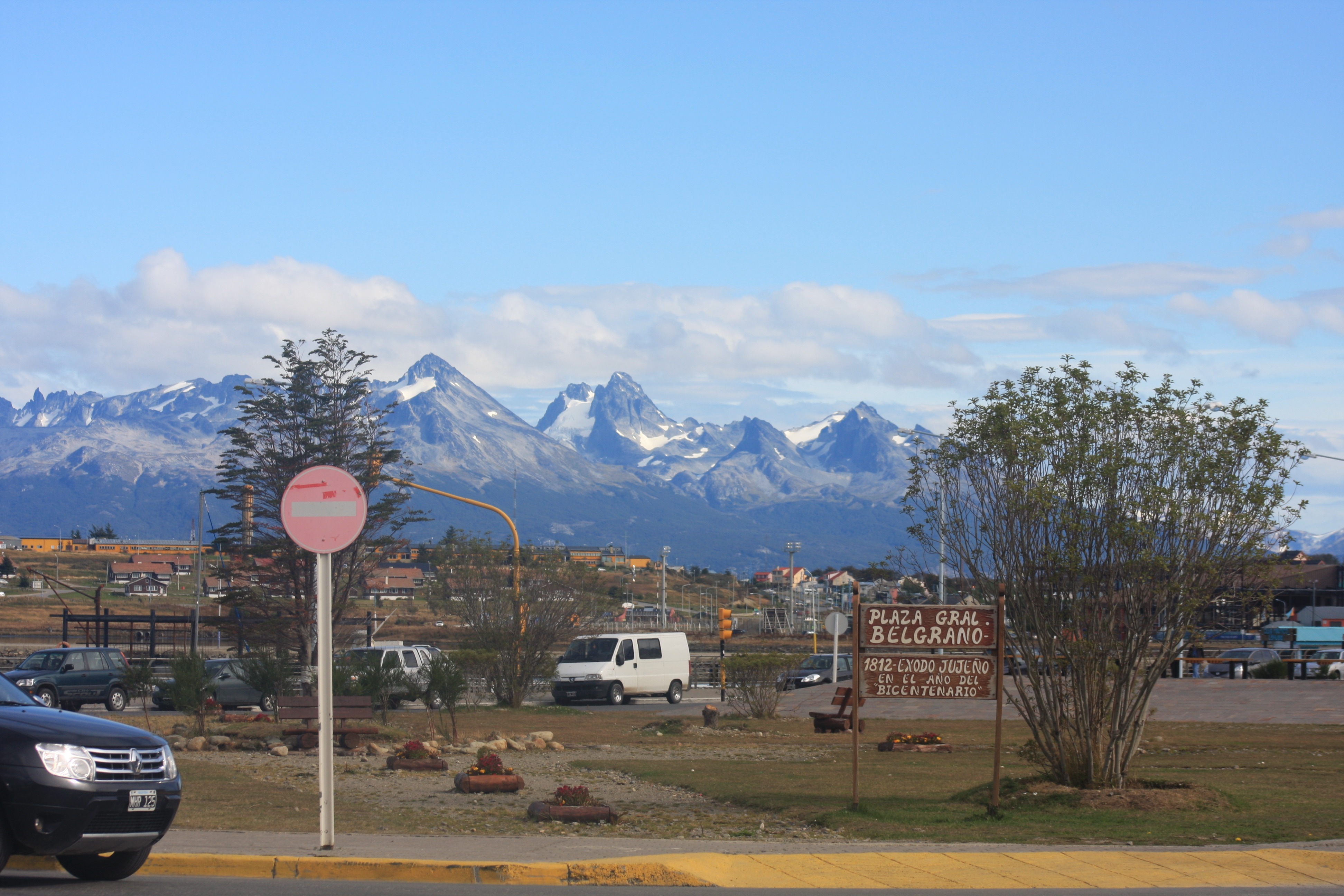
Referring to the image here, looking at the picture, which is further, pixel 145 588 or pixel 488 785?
pixel 145 588

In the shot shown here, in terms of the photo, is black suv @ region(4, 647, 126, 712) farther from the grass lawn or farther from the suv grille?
the suv grille

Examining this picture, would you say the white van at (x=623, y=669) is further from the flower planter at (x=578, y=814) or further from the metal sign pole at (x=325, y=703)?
the metal sign pole at (x=325, y=703)

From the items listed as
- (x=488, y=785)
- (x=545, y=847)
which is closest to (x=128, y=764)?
(x=545, y=847)

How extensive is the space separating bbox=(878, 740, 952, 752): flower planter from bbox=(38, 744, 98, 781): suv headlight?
45.7ft

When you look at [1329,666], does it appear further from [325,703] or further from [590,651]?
[325,703]

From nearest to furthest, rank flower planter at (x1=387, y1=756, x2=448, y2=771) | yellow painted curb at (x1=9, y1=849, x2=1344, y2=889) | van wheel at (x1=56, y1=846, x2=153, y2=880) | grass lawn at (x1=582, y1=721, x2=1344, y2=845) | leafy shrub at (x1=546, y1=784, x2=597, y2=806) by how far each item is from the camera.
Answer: van wheel at (x1=56, y1=846, x2=153, y2=880), yellow painted curb at (x1=9, y1=849, x2=1344, y2=889), grass lawn at (x1=582, y1=721, x2=1344, y2=845), leafy shrub at (x1=546, y1=784, x2=597, y2=806), flower planter at (x1=387, y1=756, x2=448, y2=771)

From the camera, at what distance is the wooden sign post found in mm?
12141

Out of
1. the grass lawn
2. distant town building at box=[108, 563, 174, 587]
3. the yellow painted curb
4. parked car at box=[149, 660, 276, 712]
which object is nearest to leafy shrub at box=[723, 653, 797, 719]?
the grass lawn

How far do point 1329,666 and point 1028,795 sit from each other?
38.7 meters

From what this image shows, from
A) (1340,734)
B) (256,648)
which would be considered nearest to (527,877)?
(1340,734)

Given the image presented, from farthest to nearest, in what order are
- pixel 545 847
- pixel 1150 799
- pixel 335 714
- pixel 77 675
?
pixel 77 675 → pixel 335 714 → pixel 1150 799 → pixel 545 847

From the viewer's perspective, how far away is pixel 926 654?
41.0 ft

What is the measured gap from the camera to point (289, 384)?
32.7 meters

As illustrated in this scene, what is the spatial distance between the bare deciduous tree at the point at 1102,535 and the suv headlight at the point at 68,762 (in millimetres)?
7854
